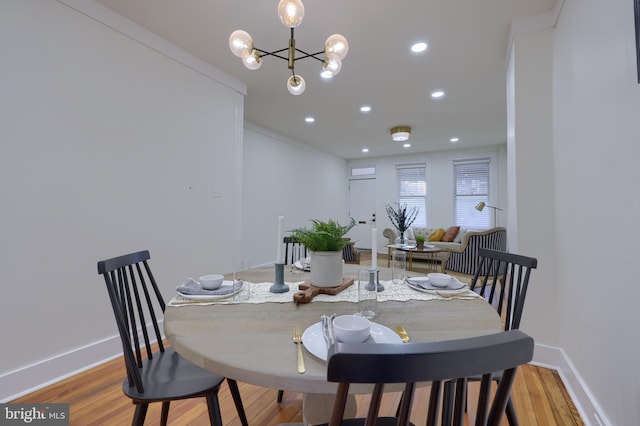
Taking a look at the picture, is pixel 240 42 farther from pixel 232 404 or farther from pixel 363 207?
pixel 363 207

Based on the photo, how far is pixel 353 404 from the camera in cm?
137

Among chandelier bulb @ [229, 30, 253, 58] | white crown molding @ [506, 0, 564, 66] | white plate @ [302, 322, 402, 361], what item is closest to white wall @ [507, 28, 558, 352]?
white crown molding @ [506, 0, 564, 66]

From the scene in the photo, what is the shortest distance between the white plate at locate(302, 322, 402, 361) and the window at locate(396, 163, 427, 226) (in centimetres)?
660

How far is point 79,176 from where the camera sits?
1.96 metres

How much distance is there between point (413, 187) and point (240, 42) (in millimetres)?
6220

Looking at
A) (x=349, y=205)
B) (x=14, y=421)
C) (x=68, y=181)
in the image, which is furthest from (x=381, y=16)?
(x=349, y=205)

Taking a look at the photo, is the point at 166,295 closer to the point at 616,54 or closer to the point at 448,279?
the point at 448,279

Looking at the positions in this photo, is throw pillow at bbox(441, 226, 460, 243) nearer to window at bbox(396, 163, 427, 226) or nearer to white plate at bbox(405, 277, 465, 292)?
window at bbox(396, 163, 427, 226)

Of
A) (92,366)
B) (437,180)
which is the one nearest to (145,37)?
(92,366)

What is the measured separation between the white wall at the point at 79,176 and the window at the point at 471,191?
19.2ft

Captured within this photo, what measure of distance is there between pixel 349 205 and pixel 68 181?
6573mm

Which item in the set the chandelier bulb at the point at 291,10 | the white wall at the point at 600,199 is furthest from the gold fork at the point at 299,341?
the chandelier bulb at the point at 291,10

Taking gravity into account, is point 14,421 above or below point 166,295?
below

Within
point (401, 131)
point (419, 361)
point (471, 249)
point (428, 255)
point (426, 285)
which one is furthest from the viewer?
point (428, 255)
